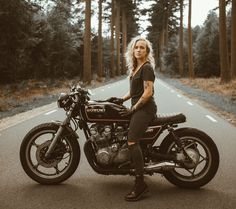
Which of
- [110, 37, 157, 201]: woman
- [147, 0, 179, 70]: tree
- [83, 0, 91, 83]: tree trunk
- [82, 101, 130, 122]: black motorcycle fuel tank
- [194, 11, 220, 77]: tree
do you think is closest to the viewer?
[110, 37, 157, 201]: woman

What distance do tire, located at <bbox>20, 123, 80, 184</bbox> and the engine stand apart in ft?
1.27

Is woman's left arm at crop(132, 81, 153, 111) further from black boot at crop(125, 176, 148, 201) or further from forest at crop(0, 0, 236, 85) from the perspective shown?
forest at crop(0, 0, 236, 85)

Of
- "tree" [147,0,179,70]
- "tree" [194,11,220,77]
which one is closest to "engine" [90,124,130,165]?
"tree" [194,11,220,77]

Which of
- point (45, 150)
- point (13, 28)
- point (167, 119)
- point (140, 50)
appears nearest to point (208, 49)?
point (13, 28)

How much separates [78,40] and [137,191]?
41.4 meters

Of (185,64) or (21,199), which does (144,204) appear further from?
(185,64)

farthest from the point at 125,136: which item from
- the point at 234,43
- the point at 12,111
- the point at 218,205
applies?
the point at 234,43

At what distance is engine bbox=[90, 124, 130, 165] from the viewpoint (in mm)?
5336

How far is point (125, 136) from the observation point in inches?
212

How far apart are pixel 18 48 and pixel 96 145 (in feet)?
68.9

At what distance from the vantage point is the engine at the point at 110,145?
534cm

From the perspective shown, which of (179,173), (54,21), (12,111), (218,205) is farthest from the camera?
(54,21)

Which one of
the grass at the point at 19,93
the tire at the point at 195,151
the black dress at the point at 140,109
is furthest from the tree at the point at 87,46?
the black dress at the point at 140,109

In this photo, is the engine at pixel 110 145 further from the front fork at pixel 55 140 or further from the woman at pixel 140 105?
the front fork at pixel 55 140
